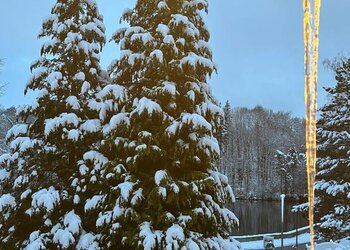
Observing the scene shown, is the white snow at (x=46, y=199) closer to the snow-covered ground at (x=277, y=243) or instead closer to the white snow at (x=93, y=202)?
the white snow at (x=93, y=202)

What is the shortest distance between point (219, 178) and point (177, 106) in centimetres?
188

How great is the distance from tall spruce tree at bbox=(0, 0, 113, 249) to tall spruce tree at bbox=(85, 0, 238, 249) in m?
0.89

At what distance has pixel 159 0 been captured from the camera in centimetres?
1071

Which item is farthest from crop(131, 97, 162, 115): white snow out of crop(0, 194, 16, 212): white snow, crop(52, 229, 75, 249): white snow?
crop(0, 194, 16, 212): white snow

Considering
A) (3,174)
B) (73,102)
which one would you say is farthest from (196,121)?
(3,174)

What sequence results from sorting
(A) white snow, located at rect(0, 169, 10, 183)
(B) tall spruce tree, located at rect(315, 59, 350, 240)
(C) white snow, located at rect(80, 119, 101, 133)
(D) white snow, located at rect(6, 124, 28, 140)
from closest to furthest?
(C) white snow, located at rect(80, 119, 101, 133) < (A) white snow, located at rect(0, 169, 10, 183) < (D) white snow, located at rect(6, 124, 28, 140) < (B) tall spruce tree, located at rect(315, 59, 350, 240)

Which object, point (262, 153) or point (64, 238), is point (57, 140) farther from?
point (262, 153)

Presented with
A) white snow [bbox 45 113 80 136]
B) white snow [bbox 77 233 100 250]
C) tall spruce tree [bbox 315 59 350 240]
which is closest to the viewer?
white snow [bbox 77 233 100 250]

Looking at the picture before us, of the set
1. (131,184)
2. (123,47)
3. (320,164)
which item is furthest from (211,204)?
(320,164)

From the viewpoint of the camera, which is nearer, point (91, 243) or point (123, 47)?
point (91, 243)

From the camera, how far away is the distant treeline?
229ft

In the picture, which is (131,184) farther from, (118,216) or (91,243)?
(91,243)

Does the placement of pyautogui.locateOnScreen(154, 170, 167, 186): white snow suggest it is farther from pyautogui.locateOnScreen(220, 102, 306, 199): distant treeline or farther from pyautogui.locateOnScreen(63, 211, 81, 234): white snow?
pyautogui.locateOnScreen(220, 102, 306, 199): distant treeline

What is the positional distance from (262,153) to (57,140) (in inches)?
3098
